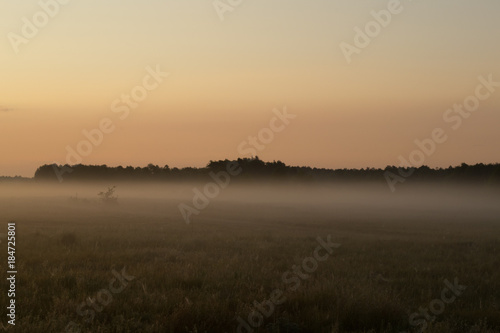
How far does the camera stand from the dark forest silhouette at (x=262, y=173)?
127750 millimetres

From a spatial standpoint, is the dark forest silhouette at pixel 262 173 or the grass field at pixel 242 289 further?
the dark forest silhouette at pixel 262 173

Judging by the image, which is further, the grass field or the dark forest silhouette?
the dark forest silhouette

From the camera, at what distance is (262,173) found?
454 feet

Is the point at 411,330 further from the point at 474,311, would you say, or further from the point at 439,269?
the point at 439,269

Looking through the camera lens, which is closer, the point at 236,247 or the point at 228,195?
the point at 236,247

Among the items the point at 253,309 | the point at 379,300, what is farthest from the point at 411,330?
the point at 253,309

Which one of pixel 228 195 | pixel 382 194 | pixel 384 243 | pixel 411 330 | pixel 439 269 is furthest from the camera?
pixel 382 194

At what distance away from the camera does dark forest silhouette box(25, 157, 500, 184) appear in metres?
128

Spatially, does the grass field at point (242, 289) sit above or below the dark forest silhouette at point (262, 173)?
below

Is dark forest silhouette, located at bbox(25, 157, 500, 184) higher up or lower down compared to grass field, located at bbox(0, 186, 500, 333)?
higher up

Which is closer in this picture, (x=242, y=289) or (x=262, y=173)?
(x=242, y=289)

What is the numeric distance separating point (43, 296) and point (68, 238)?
9582 millimetres

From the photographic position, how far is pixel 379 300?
9.12 m

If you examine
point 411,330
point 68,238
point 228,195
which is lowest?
point 411,330
